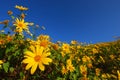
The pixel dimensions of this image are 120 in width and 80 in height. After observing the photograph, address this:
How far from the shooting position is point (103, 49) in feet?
30.8

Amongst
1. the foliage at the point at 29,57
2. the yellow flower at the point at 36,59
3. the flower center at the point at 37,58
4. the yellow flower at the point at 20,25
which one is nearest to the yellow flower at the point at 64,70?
the foliage at the point at 29,57

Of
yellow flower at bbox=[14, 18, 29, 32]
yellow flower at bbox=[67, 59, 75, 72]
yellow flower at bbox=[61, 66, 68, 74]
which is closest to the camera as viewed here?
yellow flower at bbox=[14, 18, 29, 32]

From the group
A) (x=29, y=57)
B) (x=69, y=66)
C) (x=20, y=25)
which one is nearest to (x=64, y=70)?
(x=69, y=66)

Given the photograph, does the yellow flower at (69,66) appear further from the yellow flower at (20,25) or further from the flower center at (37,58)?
the flower center at (37,58)

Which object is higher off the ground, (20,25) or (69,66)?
(20,25)

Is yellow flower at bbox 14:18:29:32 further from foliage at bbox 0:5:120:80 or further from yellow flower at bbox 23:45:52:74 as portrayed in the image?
yellow flower at bbox 23:45:52:74

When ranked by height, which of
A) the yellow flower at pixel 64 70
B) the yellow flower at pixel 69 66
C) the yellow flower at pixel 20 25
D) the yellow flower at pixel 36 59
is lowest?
the yellow flower at pixel 36 59

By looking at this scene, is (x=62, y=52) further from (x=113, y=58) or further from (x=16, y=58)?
(x=113, y=58)

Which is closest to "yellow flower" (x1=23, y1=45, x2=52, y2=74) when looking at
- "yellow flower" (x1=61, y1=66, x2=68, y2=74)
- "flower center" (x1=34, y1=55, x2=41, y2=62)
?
"flower center" (x1=34, y1=55, x2=41, y2=62)

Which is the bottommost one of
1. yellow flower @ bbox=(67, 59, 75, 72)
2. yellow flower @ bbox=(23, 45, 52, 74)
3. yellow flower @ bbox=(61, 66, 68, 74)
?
yellow flower @ bbox=(23, 45, 52, 74)

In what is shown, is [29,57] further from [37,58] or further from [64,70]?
[64,70]

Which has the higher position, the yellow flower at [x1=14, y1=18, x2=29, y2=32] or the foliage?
the yellow flower at [x1=14, y1=18, x2=29, y2=32]

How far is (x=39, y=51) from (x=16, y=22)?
1.31 m

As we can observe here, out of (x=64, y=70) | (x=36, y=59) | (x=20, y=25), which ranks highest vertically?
(x=20, y=25)
